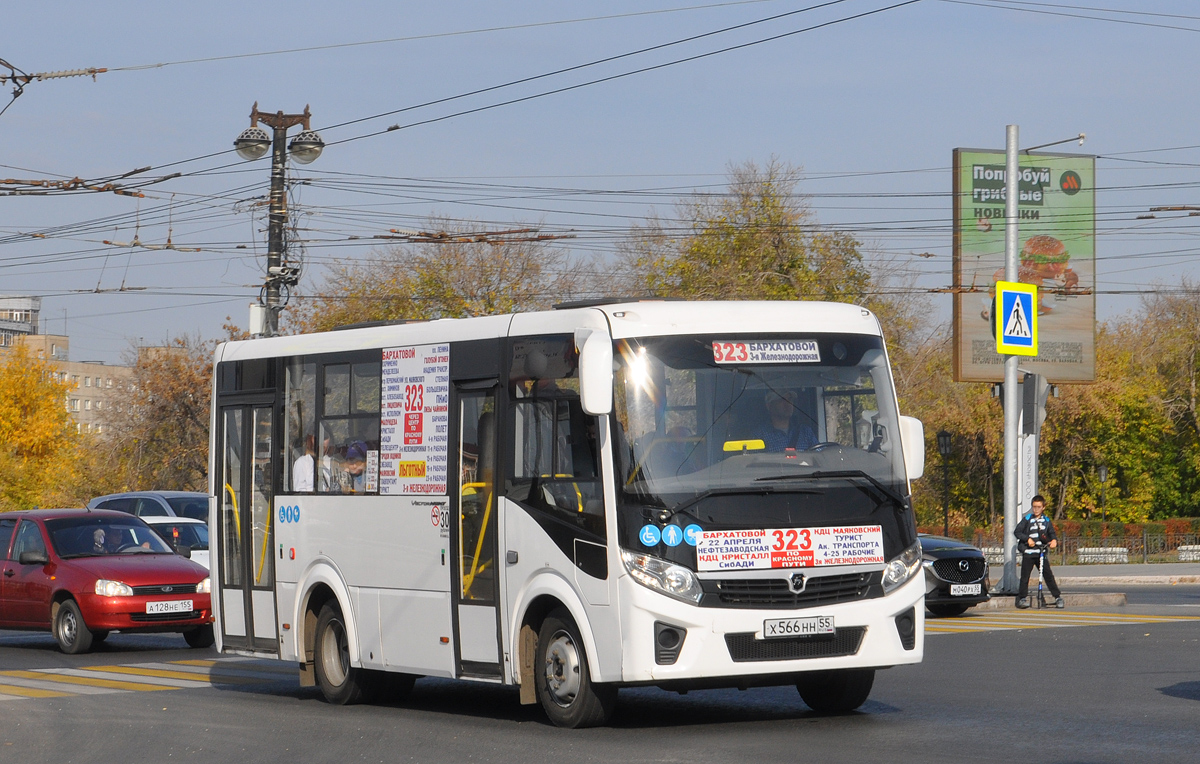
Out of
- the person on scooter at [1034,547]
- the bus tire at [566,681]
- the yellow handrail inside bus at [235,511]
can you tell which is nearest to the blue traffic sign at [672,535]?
the bus tire at [566,681]

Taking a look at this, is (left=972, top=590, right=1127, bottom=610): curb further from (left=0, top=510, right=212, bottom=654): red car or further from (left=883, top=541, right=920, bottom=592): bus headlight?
(left=883, top=541, right=920, bottom=592): bus headlight

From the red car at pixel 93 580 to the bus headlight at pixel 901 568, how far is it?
10.7 metres

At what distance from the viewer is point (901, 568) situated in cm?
1090

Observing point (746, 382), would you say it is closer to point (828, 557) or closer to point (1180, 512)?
point (828, 557)

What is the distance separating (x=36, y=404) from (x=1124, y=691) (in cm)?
8341

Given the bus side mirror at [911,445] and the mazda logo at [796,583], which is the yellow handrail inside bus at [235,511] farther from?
the bus side mirror at [911,445]

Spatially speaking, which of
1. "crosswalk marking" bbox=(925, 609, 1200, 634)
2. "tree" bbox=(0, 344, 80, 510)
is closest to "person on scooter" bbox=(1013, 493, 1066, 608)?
"crosswalk marking" bbox=(925, 609, 1200, 634)

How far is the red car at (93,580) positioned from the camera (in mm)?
19031

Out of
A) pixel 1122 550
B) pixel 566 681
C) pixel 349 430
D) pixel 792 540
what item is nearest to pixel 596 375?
pixel 792 540

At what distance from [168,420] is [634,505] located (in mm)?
52106

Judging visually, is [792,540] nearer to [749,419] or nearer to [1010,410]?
[749,419]

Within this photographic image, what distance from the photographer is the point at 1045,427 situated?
61.4m

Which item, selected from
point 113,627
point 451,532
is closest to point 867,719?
point 451,532

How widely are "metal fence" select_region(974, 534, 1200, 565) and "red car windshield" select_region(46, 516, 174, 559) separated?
1254 inches
